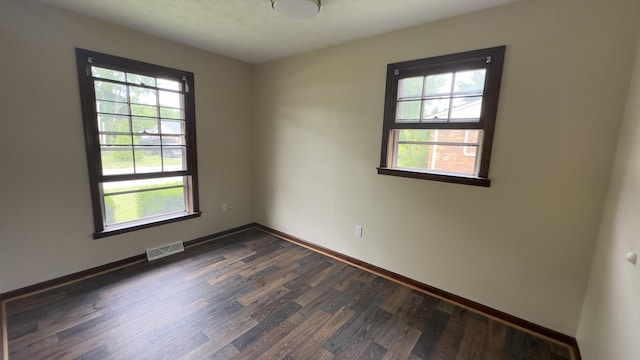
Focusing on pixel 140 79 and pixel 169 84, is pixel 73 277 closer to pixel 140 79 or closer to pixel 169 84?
pixel 140 79

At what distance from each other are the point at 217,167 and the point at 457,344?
3.19m

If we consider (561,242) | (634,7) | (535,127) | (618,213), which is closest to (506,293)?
(561,242)

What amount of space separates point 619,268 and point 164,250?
3.79 m

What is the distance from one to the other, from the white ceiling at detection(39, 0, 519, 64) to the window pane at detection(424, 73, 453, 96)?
18.0 inches

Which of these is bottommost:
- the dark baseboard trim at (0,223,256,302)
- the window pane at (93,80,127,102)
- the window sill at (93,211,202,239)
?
the dark baseboard trim at (0,223,256,302)

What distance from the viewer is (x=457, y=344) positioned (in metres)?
1.84

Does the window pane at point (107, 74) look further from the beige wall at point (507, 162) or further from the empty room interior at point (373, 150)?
the beige wall at point (507, 162)

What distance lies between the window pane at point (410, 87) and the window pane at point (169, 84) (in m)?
2.47

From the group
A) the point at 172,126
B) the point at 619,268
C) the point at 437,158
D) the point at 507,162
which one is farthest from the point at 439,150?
the point at 172,126

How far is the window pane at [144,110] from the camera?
2673 mm

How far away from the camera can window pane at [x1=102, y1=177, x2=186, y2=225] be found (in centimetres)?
266

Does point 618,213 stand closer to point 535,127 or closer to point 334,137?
point 535,127

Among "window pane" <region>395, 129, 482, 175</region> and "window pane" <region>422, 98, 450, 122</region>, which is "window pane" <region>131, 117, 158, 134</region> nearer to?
"window pane" <region>395, 129, 482, 175</region>

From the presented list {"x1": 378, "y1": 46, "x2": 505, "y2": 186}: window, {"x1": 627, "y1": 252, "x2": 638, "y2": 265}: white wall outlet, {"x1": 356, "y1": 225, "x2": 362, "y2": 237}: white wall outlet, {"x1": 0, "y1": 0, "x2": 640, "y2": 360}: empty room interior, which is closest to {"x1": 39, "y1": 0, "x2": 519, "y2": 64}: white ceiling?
{"x1": 0, "y1": 0, "x2": 640, "y2": 360}: empty room interior
